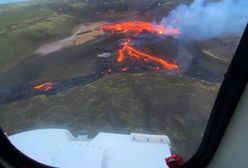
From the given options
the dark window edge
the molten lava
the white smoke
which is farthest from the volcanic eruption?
the dark window edge

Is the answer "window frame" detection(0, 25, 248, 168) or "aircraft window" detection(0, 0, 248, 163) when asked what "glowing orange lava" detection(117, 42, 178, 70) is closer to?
"aircraft window" detection(0, 0, 248, 163)

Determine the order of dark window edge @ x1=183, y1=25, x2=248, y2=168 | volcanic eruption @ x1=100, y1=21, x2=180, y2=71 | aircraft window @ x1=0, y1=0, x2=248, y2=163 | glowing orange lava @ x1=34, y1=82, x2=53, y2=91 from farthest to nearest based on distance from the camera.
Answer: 1. volcanic eruption @ x1=100, y1=21, x2=180, y2=71
2. glowing orange lava @ x1=34, y1=82, x2=53, y2=91
3. aircraft window @ x1=0, y1=0, x2=248, y2=163
4. dark window edge @ x1=183, y1=25, x2=248, y2=168

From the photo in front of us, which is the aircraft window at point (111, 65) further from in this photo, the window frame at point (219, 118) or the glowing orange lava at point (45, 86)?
the window frame at point (219, 118)

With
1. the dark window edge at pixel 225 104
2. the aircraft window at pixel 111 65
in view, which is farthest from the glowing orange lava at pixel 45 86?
the dark window edge at pixel 225 104

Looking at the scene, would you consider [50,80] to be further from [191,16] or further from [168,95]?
[191,16]

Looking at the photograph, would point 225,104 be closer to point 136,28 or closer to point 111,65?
point 111,65

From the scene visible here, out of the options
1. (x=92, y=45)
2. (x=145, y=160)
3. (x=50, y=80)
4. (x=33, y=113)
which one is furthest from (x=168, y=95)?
(x=92, y=45)
